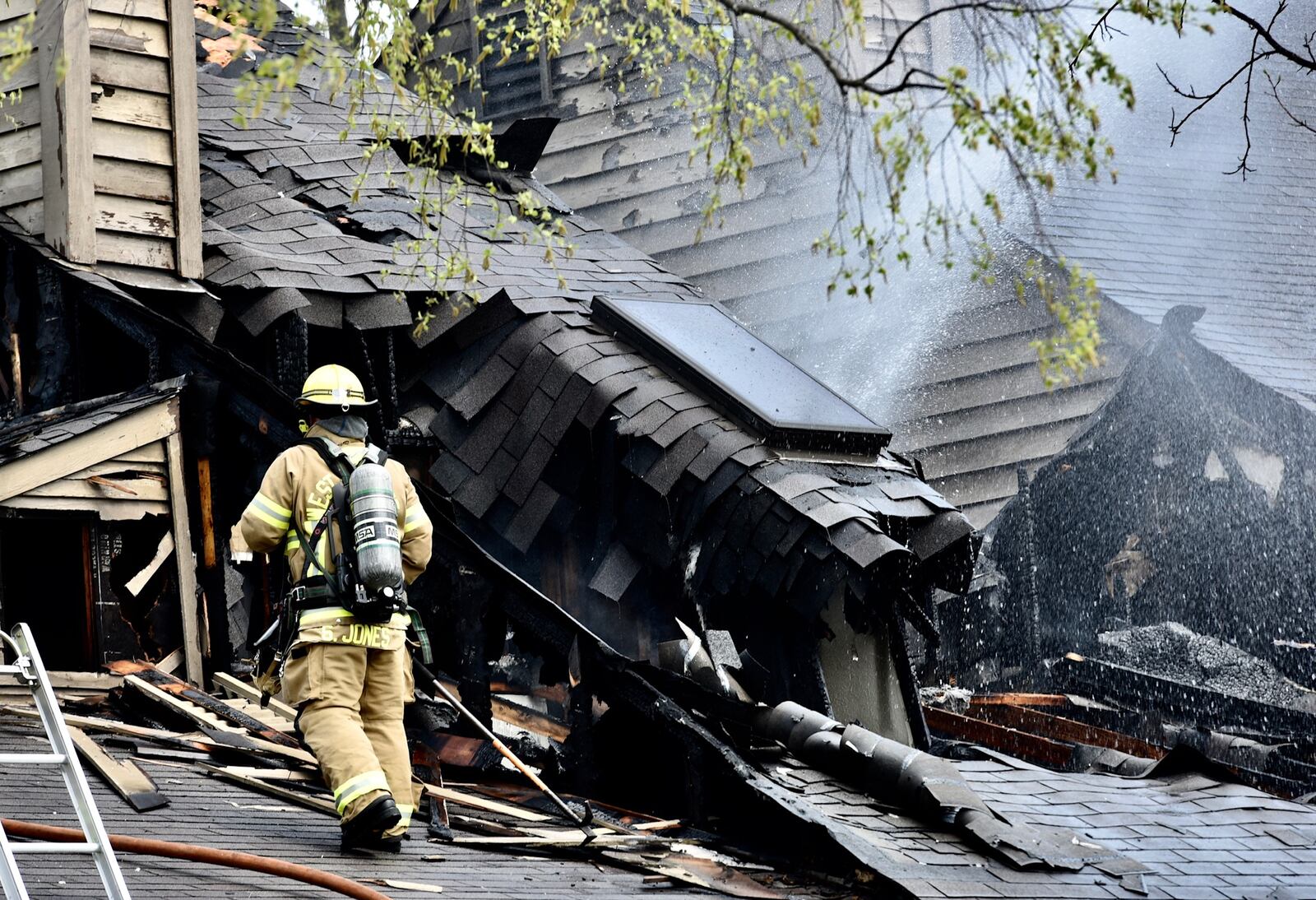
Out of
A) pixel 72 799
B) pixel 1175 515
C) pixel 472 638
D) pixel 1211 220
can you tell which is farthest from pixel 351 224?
pixel 1211 220

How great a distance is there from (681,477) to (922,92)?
8563 mm

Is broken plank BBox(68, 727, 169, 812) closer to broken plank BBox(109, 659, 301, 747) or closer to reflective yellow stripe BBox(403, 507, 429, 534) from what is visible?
broken plank BBox(109, 659, 301, 747)

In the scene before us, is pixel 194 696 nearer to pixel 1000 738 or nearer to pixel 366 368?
pixel 366 368

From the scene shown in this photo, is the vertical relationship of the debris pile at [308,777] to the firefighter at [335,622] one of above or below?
below

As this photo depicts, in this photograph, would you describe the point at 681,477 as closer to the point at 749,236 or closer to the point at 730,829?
the point at 730,829

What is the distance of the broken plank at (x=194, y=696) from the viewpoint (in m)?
7.48

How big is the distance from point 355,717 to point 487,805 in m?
1.20

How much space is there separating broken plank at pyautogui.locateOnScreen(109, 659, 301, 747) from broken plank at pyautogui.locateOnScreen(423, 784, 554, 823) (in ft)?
2.30

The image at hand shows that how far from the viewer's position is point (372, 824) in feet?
19.5

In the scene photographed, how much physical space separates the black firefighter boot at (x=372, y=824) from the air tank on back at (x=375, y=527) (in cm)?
85

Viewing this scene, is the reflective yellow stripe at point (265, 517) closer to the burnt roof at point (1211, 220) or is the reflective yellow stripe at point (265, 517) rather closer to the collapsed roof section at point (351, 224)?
the collapsed roof section at point (351, 224)

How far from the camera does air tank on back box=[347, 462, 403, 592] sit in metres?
6.24

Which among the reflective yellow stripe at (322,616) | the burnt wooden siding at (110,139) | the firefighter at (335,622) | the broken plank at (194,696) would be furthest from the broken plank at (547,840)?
the burnt wooden siding at (110,139)

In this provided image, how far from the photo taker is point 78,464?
8.24 metres
